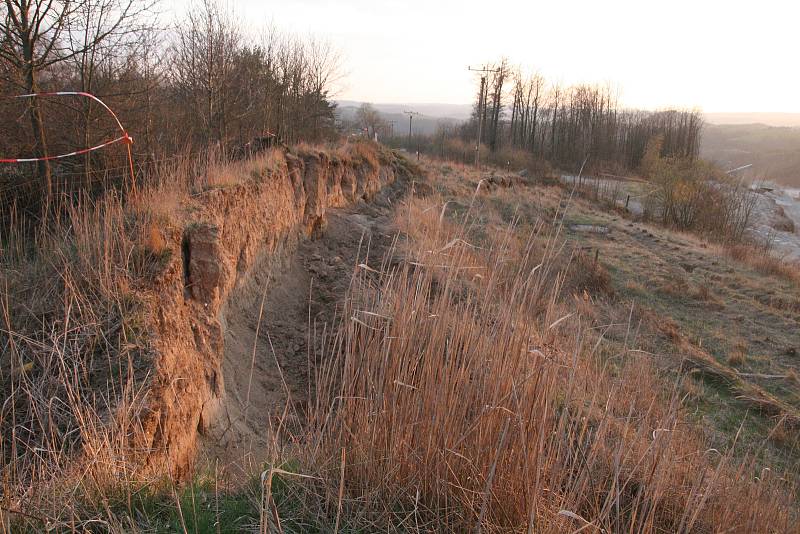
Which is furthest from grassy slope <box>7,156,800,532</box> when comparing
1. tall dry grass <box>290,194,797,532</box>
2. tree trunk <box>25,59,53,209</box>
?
tree trunk <box>25,59,53,209</box>

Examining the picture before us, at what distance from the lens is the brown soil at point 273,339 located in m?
3.59

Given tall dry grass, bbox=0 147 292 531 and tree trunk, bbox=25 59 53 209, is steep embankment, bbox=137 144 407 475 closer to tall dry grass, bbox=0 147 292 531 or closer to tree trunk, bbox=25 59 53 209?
tall dry grass, bbox=0 147 292 531

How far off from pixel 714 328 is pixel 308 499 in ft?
36.7

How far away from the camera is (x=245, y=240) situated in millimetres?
5582

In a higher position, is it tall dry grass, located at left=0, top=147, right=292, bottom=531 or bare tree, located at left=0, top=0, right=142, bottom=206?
bare tree, located at left=0, top=0, right=142, bottom=206

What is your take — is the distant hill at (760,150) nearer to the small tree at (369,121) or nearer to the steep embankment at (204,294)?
the small tree at (369,121)

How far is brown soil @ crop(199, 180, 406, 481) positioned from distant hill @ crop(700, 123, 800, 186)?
62.3 metres

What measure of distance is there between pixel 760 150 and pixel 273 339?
4841 inches

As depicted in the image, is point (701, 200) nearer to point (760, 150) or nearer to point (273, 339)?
point (273, 339)

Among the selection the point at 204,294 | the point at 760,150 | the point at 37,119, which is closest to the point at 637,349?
the point at 204,294

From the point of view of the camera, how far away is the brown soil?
359 centimetres

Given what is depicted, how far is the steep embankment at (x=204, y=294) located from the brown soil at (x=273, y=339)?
0.11 m

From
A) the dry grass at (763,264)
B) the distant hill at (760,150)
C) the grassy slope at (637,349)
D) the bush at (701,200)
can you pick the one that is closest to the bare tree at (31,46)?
the grassy slope at (637,349)

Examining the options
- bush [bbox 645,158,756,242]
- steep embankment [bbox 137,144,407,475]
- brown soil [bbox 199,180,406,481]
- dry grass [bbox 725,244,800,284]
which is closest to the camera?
steep embankment [bbox 137,144,407,475]
